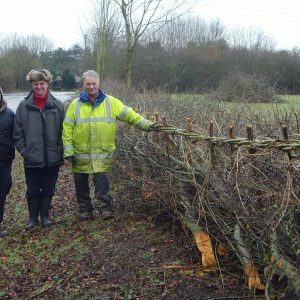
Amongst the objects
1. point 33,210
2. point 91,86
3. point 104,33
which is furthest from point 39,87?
point 104,33

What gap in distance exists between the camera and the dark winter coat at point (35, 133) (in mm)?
5691

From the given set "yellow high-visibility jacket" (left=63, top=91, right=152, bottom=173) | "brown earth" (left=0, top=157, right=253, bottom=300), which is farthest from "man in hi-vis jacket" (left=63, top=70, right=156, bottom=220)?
"brown earth" (left=0, top=157, right=253, bottom=300)

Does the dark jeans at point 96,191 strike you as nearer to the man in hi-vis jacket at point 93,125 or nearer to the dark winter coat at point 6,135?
the man in hi-vis jacket at point 93,125

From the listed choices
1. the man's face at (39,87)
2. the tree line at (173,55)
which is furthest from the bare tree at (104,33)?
the man's face at (39,87)

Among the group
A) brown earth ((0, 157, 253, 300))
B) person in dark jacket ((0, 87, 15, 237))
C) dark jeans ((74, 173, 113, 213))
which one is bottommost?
brown earth ((0, 157, 253, 300))

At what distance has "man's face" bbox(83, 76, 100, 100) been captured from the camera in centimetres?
562

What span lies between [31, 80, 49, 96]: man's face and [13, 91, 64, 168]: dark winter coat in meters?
0.11

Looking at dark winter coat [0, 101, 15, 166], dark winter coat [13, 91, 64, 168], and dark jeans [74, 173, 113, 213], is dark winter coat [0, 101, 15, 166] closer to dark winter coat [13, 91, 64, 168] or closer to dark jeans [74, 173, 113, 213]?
dark winter coat [13, 91, 64, 168]

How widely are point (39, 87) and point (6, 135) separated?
72cm

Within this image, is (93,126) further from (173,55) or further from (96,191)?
(173,55)

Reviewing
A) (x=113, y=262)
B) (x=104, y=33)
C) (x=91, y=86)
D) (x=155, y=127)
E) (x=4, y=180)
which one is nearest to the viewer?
(x=113, y=262)

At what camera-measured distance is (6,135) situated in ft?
18.9

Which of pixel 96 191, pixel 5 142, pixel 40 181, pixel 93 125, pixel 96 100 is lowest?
pixel 96 191

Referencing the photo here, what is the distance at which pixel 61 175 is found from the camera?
10.3 m
